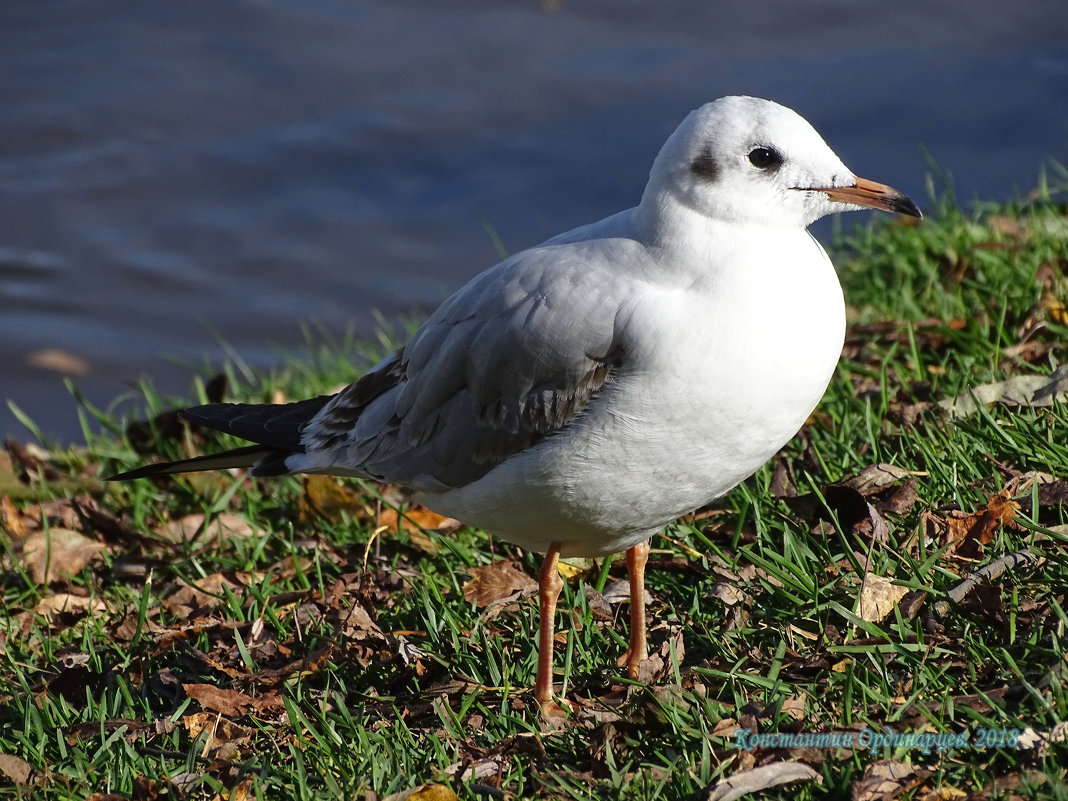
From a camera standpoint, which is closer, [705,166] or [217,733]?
[705,166]

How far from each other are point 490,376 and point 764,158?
91 cm

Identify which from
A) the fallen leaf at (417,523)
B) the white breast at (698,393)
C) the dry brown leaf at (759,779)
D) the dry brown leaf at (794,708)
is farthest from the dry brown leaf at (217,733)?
the dry brown leaf at (794,708)

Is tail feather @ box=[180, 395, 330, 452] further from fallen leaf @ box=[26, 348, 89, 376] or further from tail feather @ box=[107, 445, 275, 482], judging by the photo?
fallen leaf @ box=[26, 348, 89, 376]

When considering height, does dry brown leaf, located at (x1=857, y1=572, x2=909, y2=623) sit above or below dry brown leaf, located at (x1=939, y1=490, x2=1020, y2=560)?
below

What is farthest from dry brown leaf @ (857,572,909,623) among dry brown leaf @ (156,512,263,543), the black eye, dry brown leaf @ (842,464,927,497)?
dry brown leaf @ (156,512,263,543)

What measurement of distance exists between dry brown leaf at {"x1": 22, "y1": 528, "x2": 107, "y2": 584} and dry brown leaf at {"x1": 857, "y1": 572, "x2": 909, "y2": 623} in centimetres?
279

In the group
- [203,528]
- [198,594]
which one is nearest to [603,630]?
[198,594]

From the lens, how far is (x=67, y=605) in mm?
4480

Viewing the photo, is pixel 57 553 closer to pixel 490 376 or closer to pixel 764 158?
pixel 490 376

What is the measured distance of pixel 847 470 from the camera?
417cm

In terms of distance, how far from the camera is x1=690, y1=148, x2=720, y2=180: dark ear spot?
3.26 m

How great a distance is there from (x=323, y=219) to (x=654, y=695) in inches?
272

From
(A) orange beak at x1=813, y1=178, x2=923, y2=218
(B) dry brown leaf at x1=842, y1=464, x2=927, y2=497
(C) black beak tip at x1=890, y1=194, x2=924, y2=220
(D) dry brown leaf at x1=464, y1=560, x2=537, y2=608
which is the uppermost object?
(A) orange beak at x1=813, y1=178, x2=923, y2=218

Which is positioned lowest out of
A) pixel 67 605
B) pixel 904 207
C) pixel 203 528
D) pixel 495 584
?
pixel 67 605
